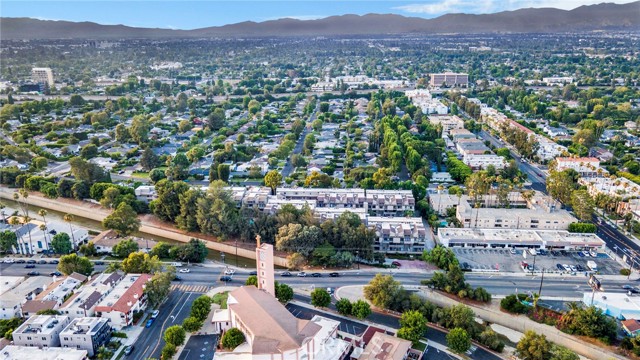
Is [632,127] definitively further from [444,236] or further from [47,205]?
[47,205]

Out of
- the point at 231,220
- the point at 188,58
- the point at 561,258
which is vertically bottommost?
the point at 561,258

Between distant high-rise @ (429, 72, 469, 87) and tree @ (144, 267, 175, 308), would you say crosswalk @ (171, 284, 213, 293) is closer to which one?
tree @ (144, 267, 175, 308)

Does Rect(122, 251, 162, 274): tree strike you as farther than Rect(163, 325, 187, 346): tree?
Yes

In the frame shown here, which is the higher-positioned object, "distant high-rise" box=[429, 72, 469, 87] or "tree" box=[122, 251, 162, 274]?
"distant high-rise" box=[429, 72, 469, 87]

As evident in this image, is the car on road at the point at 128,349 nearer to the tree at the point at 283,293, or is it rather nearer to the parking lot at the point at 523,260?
the tree at the point at 283,293

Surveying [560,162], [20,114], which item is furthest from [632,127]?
[20,114]

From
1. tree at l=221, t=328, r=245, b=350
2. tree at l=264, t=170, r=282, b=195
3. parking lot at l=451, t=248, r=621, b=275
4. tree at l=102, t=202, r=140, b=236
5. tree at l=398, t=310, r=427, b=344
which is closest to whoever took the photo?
tree at l=221, t=328, r=245, b=350

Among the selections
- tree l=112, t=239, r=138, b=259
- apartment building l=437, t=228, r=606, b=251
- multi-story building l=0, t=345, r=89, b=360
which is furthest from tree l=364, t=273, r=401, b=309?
tree l=112, t=239, r=138, b=259
